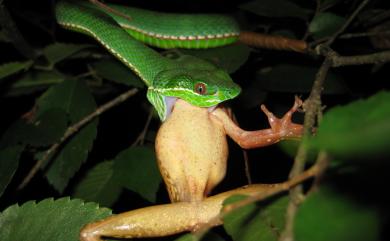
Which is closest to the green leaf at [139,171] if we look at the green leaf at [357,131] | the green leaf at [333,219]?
the green leaf at [333,219]

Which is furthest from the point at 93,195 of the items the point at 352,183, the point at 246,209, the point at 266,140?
the point at 352,183

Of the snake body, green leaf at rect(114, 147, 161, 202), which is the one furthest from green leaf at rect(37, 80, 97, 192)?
the snake body

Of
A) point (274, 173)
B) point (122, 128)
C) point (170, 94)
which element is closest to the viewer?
point (170, 94)

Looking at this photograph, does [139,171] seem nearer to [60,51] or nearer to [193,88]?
[193,88]

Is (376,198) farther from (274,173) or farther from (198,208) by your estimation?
(274,173)

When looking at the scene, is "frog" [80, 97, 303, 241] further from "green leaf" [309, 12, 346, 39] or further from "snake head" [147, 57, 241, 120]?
"green leaf" [309, 12, 346, 39]

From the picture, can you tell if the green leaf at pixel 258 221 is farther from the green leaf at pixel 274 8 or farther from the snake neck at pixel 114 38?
the green leaf at pixel 274 8
